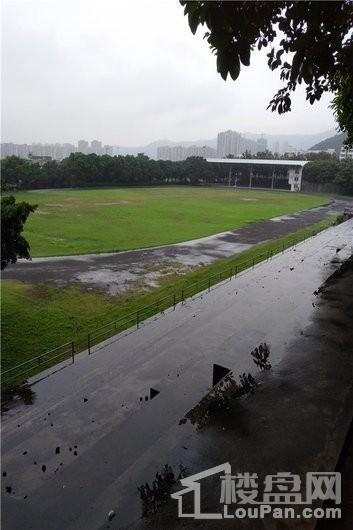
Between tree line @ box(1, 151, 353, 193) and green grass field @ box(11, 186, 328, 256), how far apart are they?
5032 millimetres

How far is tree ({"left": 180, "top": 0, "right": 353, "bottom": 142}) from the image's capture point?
3.94 metres

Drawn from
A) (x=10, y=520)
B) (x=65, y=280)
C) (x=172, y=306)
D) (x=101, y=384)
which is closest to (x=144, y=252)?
(x=65, y=280)

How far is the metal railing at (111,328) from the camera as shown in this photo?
1091 cm

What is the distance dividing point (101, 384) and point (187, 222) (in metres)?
30.2

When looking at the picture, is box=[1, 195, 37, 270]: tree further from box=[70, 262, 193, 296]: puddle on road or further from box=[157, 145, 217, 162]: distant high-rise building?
box=[157, 145, 217, 162]: distant high-rise building

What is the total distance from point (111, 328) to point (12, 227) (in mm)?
4643

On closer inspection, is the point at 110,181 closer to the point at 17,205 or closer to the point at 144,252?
the point at 144,252

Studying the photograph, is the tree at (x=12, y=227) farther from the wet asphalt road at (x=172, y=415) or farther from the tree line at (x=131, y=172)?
the tree line at (x=131, y=172)

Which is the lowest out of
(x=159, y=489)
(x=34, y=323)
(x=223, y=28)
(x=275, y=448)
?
(x=34, y=323)

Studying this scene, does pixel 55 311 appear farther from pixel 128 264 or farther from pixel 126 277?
pixel 128 264

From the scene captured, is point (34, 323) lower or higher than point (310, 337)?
lower

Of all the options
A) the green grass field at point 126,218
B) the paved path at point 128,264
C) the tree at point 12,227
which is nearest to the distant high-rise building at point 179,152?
the green grass field at point 126,218

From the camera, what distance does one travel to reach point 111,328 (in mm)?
14047

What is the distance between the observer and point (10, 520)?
5.89m
